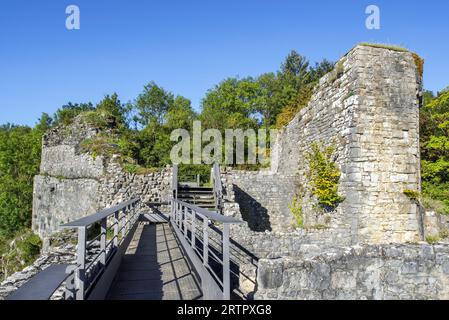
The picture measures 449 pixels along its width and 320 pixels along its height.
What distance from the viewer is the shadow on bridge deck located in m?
4.44

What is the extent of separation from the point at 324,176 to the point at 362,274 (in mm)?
6378

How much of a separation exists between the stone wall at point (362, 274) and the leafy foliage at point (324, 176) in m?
5.06

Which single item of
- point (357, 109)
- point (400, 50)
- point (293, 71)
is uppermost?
point (293, 71)

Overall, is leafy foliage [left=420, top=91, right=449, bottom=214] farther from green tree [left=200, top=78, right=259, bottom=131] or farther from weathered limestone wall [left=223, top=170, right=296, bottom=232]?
green tree [left=200, top=78, right=259, bottom=131]

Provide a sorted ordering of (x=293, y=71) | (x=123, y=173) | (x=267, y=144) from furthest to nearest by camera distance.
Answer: (x=293, y=71) < (x=267, y=144) < (x=123, y=173)

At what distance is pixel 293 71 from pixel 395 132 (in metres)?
32.4

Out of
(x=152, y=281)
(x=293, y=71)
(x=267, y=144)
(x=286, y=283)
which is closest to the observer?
(x=286, y=283)

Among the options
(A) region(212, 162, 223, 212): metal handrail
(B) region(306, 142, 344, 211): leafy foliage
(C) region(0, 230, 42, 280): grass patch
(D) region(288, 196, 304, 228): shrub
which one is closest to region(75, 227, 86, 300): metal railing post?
(B) region(306, 142, 344, 211): leafy foliage

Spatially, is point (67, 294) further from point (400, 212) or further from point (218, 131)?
point (218, 131)

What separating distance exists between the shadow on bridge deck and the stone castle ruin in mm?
913

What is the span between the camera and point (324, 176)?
35.7 feet

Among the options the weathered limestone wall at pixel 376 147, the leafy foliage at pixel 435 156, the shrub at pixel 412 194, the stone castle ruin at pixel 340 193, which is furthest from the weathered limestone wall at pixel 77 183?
the leafy foliage at pixel 435 156
